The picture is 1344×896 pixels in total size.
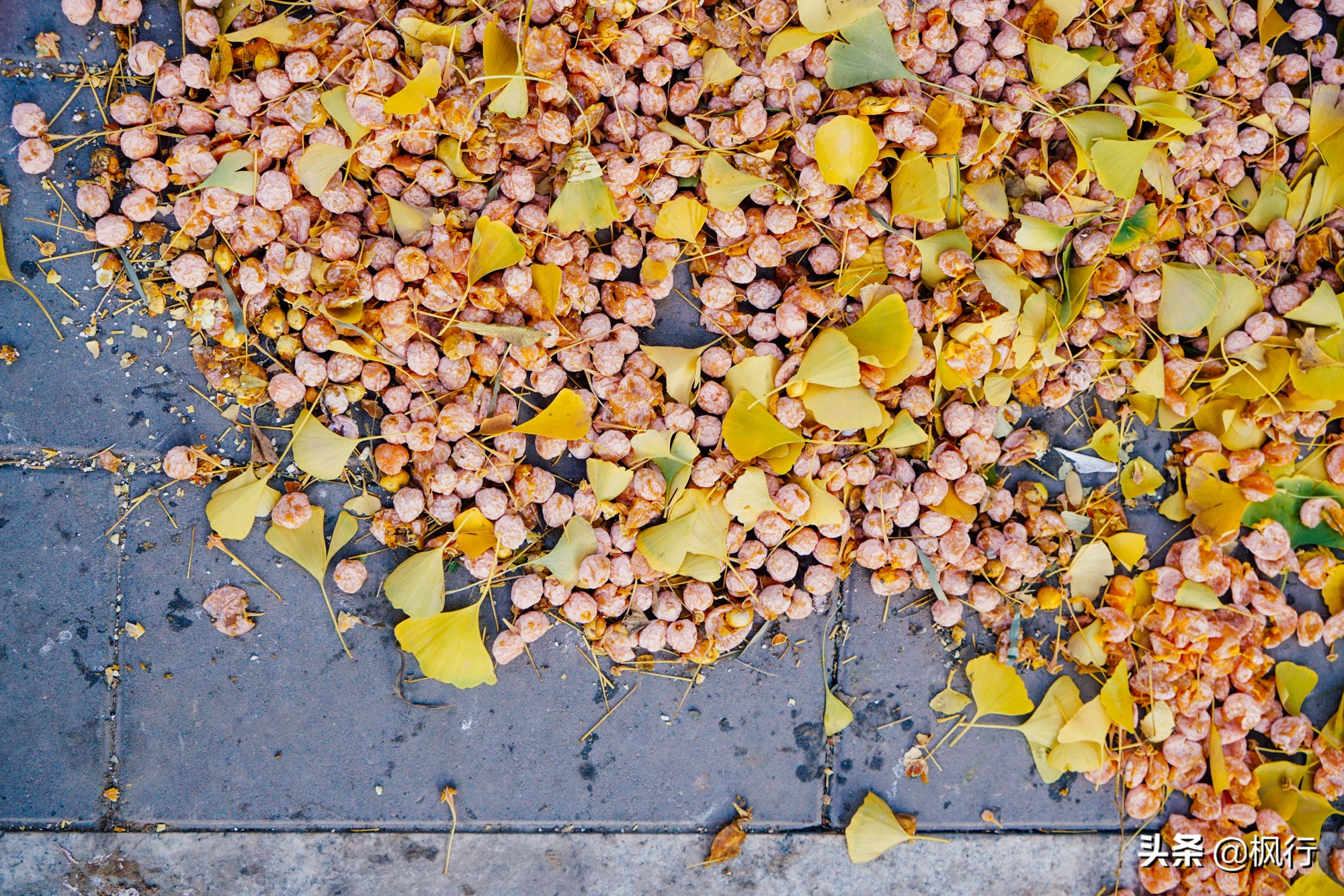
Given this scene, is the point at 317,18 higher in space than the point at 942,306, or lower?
higher

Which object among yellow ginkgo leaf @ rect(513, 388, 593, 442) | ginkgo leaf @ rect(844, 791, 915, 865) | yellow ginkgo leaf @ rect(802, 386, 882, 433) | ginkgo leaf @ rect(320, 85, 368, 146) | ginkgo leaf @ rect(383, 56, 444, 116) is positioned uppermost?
ginkgo leaf @ rect(383, 56, 444, 116)

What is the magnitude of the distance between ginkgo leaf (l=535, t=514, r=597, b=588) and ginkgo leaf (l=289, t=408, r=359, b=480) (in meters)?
0.24

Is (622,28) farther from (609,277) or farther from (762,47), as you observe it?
(609,277)

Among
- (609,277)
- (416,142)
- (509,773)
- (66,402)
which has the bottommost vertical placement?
(509,773)

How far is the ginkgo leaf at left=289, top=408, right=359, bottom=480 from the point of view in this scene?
0.83m

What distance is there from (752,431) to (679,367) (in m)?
0.11

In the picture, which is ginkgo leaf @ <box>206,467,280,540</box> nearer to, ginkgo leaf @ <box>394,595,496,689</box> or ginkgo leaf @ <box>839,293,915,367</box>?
ginkgo leaf @ <box>394,595,496,689</box>

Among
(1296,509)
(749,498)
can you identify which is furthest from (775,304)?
(1296,509)

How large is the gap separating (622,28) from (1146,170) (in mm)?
602

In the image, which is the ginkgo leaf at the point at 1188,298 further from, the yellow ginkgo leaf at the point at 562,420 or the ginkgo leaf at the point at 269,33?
the ginkgo leaf at the point at 269,33

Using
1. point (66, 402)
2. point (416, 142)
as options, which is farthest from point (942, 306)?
point (66, 402)

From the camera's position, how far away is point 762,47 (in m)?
0.85

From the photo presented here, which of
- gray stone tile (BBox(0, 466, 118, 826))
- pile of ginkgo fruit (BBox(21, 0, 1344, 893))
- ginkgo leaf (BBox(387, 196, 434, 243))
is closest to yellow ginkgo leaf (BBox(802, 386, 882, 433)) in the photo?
pile of ginkgo fruit (BBox(21, 0, 1344, 893))

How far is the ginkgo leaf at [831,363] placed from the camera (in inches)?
31.9
